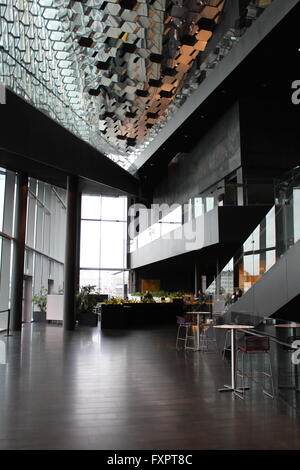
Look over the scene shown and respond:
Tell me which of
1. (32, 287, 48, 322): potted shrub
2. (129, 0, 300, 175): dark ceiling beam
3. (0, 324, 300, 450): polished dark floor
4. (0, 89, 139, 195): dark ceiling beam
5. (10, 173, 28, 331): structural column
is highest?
(129, 0, 300, 175): dark ceiling beam

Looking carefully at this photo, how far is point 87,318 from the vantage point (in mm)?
15102

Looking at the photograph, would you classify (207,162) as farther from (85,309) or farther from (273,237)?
(273,237)

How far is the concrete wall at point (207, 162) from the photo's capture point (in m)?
14.4

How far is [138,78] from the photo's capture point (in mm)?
13875

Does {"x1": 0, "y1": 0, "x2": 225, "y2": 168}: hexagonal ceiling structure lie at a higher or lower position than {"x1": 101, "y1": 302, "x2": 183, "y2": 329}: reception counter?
higher

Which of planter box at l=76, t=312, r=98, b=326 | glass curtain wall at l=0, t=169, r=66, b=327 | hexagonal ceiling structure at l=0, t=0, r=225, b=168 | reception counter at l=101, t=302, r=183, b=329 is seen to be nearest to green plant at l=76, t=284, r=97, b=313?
planter box at l=76, t=312, r=98, b=326

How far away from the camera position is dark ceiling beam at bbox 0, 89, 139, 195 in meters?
8.81

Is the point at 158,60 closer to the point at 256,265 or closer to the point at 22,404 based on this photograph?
the point at 256,265

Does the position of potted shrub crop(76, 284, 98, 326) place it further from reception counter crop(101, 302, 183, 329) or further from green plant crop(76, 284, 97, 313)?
reception counter crop(101, 302, 183, 329)

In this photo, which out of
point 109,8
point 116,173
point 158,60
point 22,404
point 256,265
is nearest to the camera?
point 22,404

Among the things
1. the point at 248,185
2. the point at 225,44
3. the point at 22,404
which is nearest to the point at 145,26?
the point at 225,44

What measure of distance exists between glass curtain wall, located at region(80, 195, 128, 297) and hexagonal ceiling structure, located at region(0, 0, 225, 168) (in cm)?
970

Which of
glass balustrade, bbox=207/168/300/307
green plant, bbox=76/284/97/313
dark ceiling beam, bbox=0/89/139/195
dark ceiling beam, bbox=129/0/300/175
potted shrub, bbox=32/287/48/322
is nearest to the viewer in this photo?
glass balustrade, bbox=207/168/300/307

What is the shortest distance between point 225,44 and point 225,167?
4313 mm
